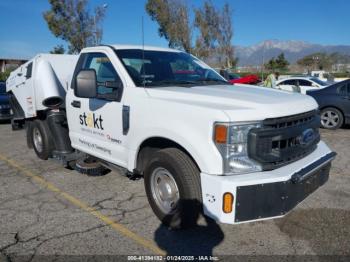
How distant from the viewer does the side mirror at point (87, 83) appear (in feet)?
13.3

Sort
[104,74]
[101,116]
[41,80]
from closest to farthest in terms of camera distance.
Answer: [101,116] < [104,74] < [41,80]

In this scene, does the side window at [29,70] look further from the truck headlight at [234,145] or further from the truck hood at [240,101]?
the truck headlight at [234,145]

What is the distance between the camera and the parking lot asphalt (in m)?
3.45

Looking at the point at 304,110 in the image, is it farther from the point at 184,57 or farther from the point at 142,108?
the point at 184,57

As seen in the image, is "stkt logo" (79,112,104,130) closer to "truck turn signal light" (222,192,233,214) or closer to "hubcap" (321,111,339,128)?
"truck turn signal light" (222,192,233,214)

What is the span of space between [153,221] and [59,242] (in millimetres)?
1024

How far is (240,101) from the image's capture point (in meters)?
3.39

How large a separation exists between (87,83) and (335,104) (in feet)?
25.6

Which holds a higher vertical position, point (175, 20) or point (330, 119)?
point (175, 20)

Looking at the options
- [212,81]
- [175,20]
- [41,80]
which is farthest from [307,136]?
[175,20]

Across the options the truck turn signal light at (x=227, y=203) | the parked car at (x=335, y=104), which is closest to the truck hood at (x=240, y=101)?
the truck turn signal light at (x=227, y=203)

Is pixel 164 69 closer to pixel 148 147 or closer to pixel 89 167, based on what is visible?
pixel 148 147

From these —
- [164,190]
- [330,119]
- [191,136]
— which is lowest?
[330,119]

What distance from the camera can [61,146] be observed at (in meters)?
5.88
